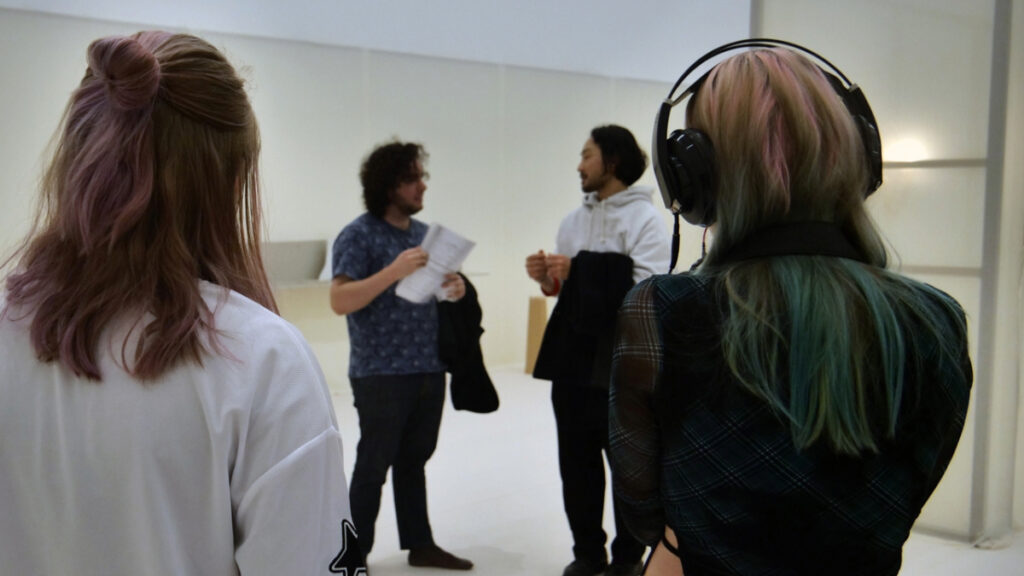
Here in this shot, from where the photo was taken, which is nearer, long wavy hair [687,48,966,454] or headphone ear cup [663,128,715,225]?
long wavy hair [687,48,966,454]

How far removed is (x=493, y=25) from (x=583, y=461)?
487cm

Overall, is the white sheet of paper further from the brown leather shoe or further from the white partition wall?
the white partition wall

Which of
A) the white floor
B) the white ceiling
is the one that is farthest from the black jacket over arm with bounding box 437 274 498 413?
the white ceiling

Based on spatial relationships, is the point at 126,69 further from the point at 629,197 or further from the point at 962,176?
the point at 962,176

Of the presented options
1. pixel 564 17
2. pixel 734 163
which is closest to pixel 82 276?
pixel 734 163

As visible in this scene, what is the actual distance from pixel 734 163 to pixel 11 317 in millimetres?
856

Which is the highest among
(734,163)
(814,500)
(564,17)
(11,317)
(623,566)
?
(564,17)

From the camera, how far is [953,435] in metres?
1.19

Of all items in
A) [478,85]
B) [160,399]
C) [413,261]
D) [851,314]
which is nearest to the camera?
[160,399]

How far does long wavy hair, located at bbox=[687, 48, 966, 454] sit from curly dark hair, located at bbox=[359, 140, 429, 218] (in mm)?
2088

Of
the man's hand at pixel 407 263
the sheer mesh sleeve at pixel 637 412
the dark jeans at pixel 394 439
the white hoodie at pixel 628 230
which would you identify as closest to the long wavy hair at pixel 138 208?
the sheer mesh sleeve at pixel 637 412

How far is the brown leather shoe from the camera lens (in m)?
3.38

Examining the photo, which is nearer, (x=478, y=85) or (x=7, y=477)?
(x=7, y=477)

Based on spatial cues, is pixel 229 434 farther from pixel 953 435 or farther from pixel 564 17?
pixel 564 17
